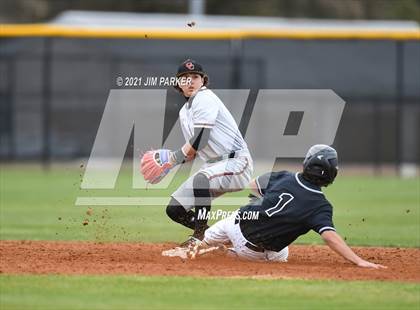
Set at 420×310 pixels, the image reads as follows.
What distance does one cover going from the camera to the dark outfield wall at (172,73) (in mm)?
25844

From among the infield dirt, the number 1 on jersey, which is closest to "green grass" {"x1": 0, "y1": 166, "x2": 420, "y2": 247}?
the infield dirt

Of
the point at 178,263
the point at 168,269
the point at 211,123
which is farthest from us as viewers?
the point at 211,123

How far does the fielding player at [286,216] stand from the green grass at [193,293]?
83 centimetres

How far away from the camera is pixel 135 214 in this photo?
52.6 ft

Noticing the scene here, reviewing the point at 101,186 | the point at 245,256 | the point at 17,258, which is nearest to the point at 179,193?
the point at 245,256

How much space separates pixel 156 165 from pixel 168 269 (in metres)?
1.43

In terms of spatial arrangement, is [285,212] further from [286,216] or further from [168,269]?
[168,269]

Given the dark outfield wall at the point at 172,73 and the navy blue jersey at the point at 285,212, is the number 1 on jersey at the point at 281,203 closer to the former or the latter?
the navy blue jersey at the point at 285,212

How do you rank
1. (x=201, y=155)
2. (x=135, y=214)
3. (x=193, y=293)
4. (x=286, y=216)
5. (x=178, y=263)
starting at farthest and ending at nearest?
(x=135, y=214) < (x=201, y=155) < (x=178, y=263) < (x=286, y=216) < (x=193, y=293)

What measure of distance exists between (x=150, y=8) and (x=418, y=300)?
30747 mm

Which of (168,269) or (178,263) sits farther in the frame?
(178,263)

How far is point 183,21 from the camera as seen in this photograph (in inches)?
1139

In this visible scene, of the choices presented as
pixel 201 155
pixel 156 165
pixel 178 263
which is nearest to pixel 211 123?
pixel 201 155

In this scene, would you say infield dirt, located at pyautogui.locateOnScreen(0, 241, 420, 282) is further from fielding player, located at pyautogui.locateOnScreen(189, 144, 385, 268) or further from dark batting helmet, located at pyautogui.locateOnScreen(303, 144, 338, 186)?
dark batting helmet, located at pyautogui.locateOnScreen(303, 144, 338, 186)
